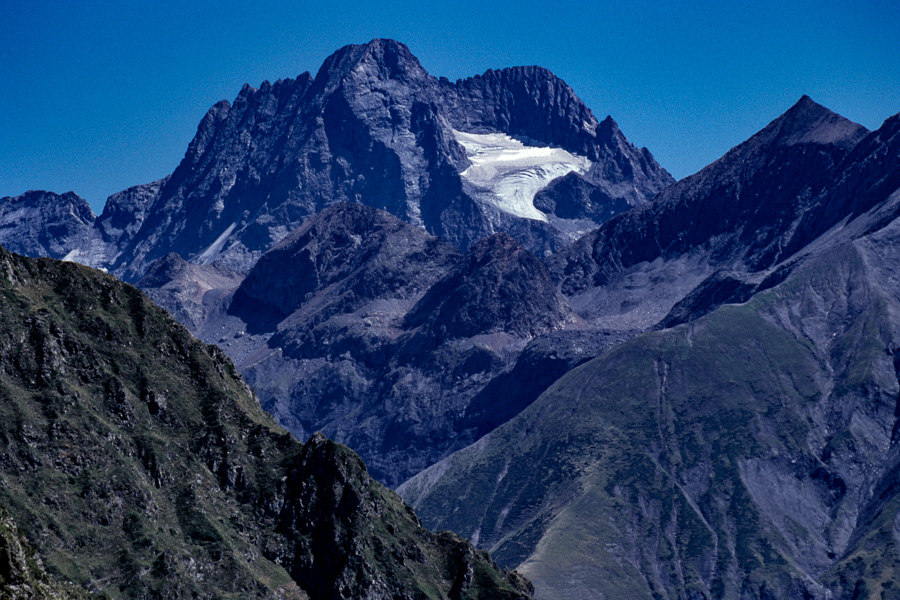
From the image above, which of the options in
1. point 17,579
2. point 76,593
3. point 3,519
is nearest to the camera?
point 17,579

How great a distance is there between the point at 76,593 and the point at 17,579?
122 ft

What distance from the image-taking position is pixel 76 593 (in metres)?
116

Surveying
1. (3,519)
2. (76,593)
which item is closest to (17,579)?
(3,519)

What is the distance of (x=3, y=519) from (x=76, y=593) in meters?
30.5

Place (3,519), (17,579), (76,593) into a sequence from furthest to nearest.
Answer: (76,593) < (3,519) < (17,579)

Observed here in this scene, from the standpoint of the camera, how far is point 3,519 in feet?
290

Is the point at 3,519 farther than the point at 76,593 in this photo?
No

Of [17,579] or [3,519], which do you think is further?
[3,519]

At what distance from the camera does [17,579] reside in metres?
80.8

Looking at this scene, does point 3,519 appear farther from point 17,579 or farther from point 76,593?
point 76,593
